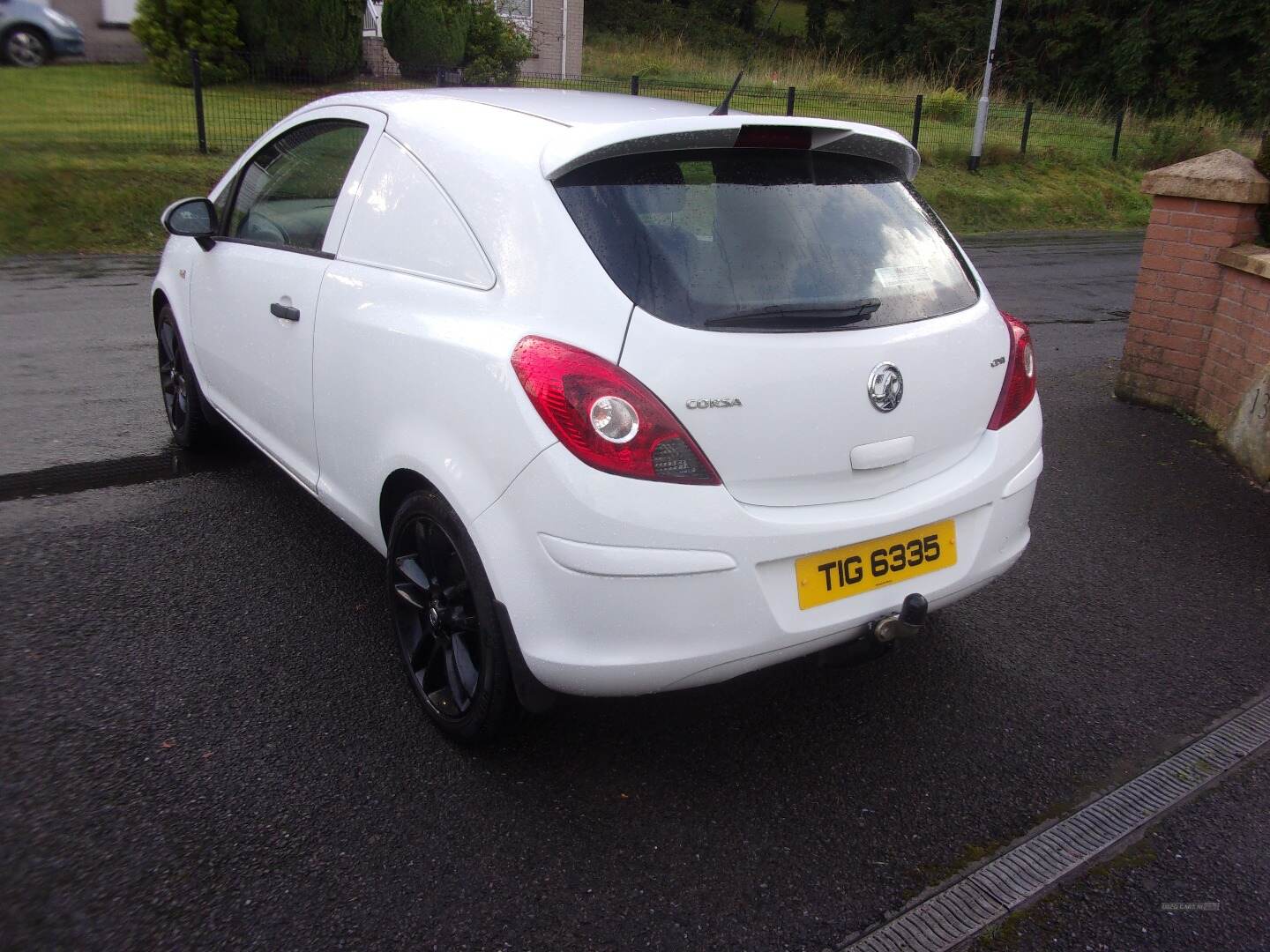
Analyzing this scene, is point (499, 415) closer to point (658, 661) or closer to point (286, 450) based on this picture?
point (658, 661)

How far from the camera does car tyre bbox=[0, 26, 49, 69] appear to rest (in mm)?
17766

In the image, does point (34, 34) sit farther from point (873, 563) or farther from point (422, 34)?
point (873, 563)

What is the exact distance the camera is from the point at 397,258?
10.2 feet

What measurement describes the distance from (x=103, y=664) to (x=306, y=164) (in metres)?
1.88

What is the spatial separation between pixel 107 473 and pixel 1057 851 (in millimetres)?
4166

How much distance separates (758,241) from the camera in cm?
273

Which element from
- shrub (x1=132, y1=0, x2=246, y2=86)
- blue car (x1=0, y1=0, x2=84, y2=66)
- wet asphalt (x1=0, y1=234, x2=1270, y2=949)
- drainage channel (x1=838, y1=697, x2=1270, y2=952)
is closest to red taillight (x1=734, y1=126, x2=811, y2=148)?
wet asphalt (x1=0, y1=234, x2=1270, y2=949)

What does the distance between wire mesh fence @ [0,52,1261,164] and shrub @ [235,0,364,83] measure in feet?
0.91

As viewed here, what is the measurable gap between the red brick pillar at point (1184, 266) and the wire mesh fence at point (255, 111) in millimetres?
4402

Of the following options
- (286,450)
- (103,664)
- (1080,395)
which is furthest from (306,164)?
(1080,395)

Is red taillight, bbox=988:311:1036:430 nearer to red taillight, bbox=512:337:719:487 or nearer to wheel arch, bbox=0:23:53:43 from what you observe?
red taillight, bbox=512:337:719:487

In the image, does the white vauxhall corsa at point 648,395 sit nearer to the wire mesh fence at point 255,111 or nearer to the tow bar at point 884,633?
the tow bar at point 884,633

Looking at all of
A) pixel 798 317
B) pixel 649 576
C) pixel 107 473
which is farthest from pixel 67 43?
pixel 649 576

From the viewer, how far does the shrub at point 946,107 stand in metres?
23.1
